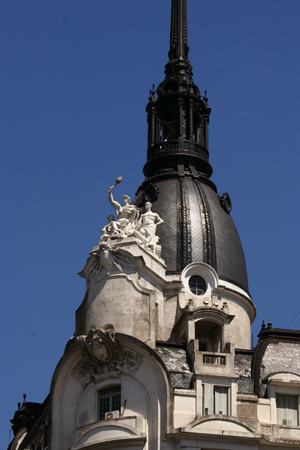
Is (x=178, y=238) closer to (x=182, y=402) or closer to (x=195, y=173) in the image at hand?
(x=195, y=173)

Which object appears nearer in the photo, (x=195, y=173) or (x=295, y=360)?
(x=295, y=360)

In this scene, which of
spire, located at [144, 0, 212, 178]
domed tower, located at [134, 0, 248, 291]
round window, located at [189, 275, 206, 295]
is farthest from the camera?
spire, located at [144, 0, 212, 178]

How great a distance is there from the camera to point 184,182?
79.1 m

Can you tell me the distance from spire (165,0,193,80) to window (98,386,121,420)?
86.0ft

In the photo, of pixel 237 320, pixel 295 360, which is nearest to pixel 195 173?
pixel 237 320

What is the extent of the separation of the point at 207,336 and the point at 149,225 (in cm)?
743

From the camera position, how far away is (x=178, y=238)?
75625mm

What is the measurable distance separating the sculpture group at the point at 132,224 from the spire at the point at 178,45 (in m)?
14.0

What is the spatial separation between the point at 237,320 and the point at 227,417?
11.3 m

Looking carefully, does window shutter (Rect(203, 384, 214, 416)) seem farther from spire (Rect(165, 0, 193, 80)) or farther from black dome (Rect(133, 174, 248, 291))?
spire (Rect(165, 0, 193, 80))

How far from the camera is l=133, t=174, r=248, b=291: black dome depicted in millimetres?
75250

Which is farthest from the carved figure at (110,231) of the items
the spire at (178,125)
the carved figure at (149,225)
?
the spire at (178,125)

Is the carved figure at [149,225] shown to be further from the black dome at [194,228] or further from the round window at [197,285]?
the round window at [197,285]

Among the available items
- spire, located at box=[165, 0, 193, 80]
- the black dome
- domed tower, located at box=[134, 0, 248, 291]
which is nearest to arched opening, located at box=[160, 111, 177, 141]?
domed tower, located at box=[134, 0, 248, 291]
